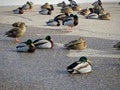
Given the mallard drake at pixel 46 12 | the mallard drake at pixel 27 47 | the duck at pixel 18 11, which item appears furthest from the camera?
the duck at pixel 18 11

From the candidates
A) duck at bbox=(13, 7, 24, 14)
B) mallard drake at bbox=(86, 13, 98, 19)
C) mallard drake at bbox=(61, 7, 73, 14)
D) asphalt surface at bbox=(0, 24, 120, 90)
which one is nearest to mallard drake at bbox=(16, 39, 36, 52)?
asphalt surface at bbox=(0, 24, 120, 90)

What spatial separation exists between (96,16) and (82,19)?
57 centimetres

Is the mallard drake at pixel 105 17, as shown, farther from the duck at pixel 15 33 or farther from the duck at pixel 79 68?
the duck at pixel 79 68

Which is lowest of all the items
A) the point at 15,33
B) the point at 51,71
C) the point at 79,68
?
the point at 51,71

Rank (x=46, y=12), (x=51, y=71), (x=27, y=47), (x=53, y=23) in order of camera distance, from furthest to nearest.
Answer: (x=46, y=12) < (x=53, y=23) < (x=27, y=47) < (x=51, y=71)

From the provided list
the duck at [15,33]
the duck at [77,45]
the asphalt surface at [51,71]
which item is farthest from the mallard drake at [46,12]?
the duck at [77,45]

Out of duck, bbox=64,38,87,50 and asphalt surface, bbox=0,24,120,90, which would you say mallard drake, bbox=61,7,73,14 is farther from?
duck, bbox=64,38,87,50

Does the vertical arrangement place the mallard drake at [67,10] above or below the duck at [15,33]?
below

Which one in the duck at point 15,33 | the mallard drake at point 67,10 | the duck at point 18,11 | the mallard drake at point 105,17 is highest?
the duck at point 15,33

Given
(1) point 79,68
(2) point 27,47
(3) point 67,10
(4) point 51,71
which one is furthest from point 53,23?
(1) point 79,68

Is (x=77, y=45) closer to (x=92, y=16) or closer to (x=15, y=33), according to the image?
(x=15, y=33)

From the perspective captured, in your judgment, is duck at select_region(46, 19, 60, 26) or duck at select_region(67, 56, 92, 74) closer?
duck at select_region(67, 56, 92, 74)

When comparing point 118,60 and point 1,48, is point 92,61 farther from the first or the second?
point 1,48

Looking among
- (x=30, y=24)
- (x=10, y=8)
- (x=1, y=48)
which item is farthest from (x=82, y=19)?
(x=1, y=48)
